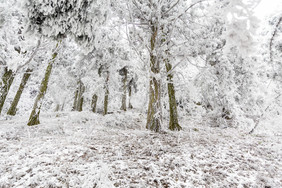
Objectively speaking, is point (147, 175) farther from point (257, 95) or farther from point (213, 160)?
point (257, 95)

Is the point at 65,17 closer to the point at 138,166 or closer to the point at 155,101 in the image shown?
the point at 138,166

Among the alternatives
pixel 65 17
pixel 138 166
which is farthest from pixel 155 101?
pixel 65 17

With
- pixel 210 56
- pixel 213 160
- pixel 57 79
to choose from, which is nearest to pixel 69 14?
pixel 213 160

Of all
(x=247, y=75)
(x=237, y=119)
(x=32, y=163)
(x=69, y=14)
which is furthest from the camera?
(x=247, y=75)

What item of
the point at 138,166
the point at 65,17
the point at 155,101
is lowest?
the point at 138,166

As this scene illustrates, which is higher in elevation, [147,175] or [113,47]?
[113,47]

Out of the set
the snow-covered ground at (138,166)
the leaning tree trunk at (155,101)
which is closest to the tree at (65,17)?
the snow-covered ground at (138,166)

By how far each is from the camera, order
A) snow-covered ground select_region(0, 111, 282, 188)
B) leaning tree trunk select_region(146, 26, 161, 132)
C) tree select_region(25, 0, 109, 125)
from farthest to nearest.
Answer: leaning tree trunk select_region(146, 26, 161, 132) → tree select_region(25, 0, 109, 125) → snow-covered ground select_region(0, 111, 282, 188)

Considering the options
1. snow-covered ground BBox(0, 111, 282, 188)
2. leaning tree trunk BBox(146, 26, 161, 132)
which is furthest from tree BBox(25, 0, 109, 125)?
leaning tree trunk BBox(146, 26, 161, 132)

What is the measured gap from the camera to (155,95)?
740 centimetres

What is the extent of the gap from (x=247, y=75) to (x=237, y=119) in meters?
3.88

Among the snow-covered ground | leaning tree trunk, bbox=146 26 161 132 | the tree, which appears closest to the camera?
the snow-covered ground

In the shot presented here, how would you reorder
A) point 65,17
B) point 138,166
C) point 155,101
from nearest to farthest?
point 138,166
point 65,17
point 155,101

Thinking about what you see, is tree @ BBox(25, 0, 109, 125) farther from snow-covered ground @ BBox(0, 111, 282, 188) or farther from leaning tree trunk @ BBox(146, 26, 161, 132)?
leaning tree trunk @ BBox(146, 26, 161, 132)
